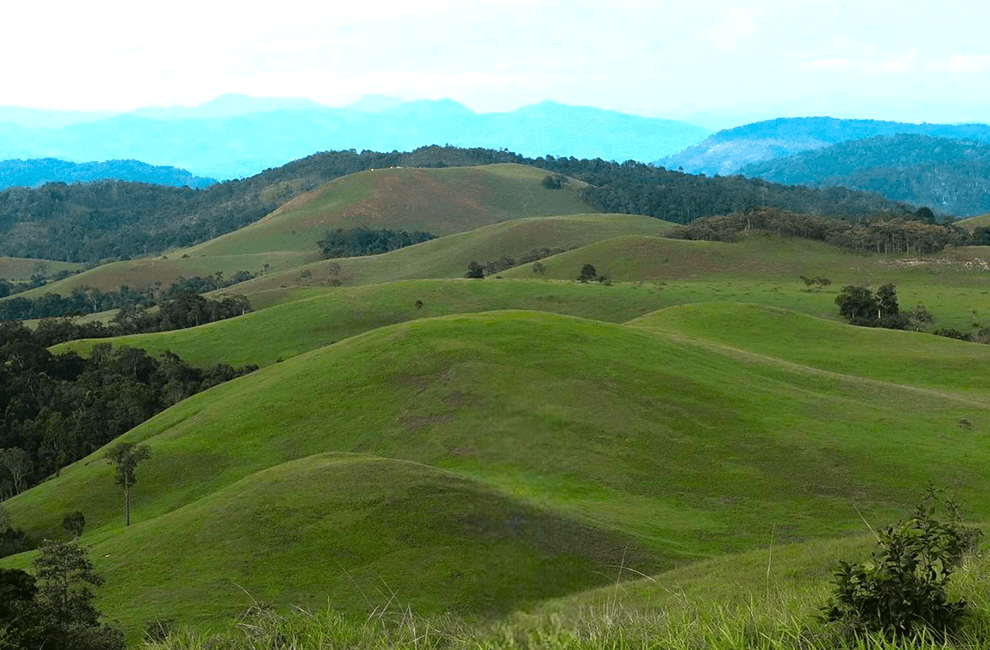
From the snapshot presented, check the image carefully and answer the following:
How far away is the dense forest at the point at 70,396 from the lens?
72.6 m

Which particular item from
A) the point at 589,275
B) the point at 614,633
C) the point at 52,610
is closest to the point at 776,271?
the point at 589,275

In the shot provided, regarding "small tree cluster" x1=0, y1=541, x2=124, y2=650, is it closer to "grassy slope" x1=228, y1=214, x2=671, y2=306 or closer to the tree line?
the tree line

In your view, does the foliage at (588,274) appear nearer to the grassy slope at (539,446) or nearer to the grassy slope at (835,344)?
the grassy slope at (835,344)

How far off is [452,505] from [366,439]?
18379 millimetres

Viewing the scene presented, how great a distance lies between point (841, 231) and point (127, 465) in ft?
425

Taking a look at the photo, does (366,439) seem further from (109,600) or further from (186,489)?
(109,600)

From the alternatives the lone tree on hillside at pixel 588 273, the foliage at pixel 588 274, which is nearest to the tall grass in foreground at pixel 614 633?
the foliage at pixel 588 274

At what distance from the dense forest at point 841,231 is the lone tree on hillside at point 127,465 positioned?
11799 cm

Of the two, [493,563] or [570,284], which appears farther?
[570,284]

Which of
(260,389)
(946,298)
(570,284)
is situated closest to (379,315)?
(570,284)

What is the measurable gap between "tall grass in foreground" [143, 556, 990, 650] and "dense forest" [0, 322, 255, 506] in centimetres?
6850

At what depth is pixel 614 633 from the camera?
26.6 feet

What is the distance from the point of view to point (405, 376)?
55906 millimetres

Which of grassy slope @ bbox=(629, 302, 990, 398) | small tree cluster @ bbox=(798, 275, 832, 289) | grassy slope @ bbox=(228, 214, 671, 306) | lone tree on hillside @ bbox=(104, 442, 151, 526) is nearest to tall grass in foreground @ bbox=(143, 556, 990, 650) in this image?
lone tree on hillside @ bbox=(104, 442, 151, 526)
